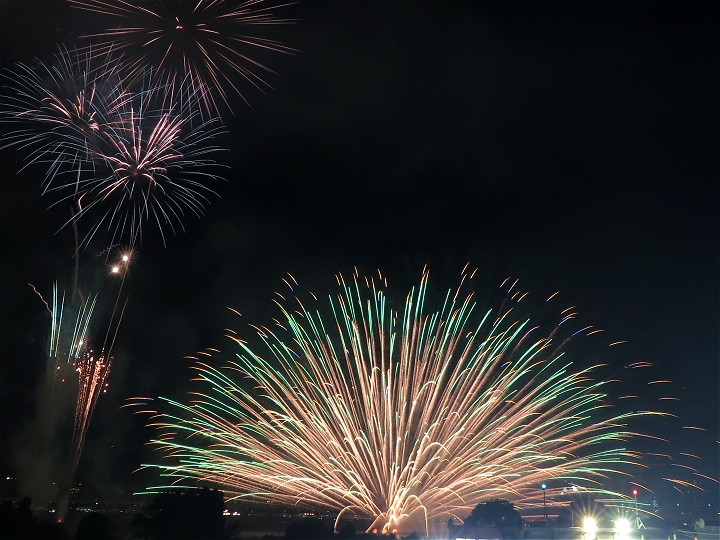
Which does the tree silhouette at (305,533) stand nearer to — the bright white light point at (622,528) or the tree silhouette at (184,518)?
the tree silhouette at (184,518)

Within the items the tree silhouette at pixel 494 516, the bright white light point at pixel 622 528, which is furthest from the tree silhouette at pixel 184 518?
the bright white light point at pixel 622 528

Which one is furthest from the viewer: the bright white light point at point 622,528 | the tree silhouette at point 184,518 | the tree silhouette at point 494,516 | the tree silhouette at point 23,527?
the tree silhouette at point 494,516

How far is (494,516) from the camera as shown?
41531 millimetres

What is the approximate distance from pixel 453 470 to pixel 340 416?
6.90 meters

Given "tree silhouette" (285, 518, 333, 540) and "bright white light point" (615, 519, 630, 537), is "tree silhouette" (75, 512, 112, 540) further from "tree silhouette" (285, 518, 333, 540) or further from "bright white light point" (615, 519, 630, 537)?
"bright white light point" (615, 519, 630, 537)

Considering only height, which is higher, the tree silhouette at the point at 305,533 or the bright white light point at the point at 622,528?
the bright white light point at the point at 622,528

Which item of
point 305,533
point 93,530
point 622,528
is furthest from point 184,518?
point 622,528

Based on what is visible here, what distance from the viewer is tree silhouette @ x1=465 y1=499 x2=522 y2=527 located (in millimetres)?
40938

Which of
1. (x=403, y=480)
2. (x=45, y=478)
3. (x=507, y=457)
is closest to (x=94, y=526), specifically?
(x=403, y=480)

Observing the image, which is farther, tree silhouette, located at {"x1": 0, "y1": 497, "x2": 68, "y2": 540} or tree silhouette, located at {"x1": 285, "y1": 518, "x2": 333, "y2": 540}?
tree silhouette, located at {"x1": 285, "y1": 518, "x2": 333, "y2": 540}

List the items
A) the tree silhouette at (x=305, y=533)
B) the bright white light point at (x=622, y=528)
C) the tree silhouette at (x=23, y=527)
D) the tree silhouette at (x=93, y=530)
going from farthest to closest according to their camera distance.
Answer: the bright white light point at (x=622, y=528), the tree silhouette at (x=305, y=533), the tree silhouette at (x=93, y=530), the tree silhouette at (x=23, y=527)

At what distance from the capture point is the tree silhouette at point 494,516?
4094cm

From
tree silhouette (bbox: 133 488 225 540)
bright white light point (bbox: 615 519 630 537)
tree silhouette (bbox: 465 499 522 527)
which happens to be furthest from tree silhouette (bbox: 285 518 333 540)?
bright white light point (bbox: 615 519 630 537)

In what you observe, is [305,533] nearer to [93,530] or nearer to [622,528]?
[93,530]
